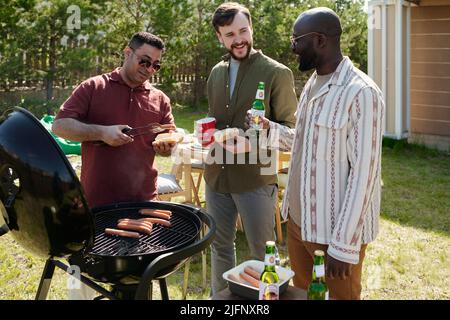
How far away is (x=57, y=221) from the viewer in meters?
2.14

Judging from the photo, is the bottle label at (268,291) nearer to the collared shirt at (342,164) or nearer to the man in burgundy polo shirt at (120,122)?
the collared shirt at (342,164)

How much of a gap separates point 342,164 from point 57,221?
133 centimetres

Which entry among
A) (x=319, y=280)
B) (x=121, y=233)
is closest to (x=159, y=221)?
(x=121, y=233)

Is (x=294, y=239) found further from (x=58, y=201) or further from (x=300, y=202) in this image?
(x=58, y=201)

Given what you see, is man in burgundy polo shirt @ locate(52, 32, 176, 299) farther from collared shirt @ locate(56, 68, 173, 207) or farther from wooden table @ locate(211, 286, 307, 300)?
wooden table @ locate(211, 286, 307, 300)

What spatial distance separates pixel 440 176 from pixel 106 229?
6546mm

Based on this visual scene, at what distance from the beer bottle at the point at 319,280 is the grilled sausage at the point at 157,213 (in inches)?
40.4

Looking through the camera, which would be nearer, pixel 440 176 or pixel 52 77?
pixel 440 176

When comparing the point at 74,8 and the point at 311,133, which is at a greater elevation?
the point at 74,8

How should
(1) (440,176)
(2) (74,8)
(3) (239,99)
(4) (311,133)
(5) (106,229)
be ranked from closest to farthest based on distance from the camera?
(4) (311,133) < (5) (106,229) < (3) (239,99) < (1) (440,176) < (2) (74,8)
